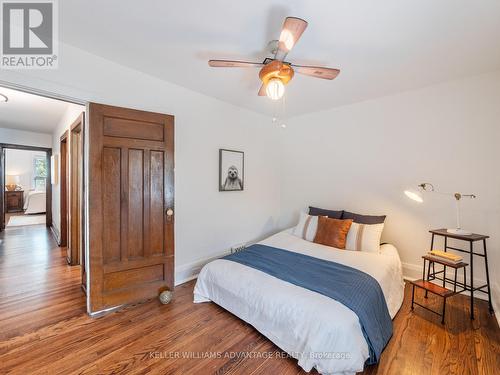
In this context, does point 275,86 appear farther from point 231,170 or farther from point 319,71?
point 231,170

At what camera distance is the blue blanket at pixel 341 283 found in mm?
1643

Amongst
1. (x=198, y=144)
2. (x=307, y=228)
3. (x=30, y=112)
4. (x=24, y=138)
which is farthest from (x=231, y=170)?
(x=24, y=138)

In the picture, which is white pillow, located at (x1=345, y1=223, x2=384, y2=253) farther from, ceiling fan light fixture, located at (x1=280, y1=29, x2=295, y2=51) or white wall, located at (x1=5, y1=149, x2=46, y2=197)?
white wall, located at (x1=5, y1=149, x2=46, y2=197)

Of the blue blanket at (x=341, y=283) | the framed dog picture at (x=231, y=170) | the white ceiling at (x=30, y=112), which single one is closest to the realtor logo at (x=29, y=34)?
the white ceiling at (x=30, y=112)

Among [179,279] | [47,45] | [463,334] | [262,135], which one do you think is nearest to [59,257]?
[179,279]

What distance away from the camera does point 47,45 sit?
1922mm

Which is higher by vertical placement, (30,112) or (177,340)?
(30,112)

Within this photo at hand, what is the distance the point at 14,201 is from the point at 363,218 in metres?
10.7

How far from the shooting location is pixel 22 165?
807cm

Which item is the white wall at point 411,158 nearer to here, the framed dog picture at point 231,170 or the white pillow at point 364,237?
the white pillow at point 364,237

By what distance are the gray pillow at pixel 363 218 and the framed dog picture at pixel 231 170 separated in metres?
1.69

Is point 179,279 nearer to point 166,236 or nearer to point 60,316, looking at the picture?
point 166,236

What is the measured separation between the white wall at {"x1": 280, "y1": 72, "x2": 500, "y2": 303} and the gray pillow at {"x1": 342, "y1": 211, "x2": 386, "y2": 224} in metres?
0.25

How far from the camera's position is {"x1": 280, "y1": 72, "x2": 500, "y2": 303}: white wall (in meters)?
2.48
